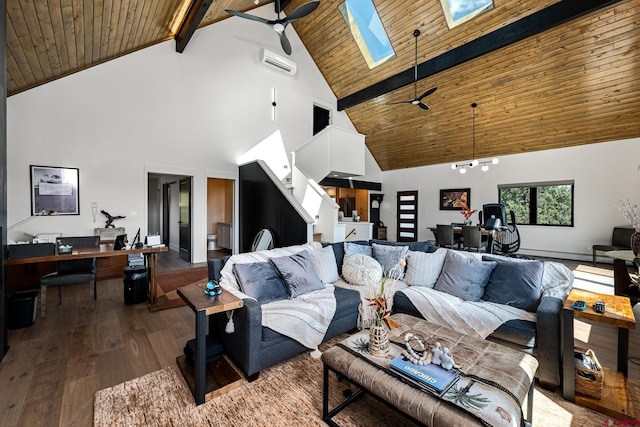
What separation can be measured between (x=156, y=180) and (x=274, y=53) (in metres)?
5.94

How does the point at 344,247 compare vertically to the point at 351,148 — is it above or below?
below

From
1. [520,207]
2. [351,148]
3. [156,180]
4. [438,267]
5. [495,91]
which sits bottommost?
[438,267]

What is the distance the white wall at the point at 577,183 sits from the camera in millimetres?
6254

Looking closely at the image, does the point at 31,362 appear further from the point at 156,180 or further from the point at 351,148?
the point at 156,180

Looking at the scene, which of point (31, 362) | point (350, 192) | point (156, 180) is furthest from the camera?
point (350, 192)

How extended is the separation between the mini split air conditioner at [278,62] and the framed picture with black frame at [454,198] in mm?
6092

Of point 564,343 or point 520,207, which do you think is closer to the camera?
point 564,343

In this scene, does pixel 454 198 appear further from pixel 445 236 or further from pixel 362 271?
pixel 362 271

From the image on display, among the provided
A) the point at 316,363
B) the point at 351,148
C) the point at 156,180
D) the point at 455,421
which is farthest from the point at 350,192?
the point at 455,421

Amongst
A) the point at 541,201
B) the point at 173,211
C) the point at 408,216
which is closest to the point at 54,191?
the point at 173,211

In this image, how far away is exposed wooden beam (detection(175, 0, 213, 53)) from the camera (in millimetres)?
4402

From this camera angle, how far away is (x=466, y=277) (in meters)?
2.77

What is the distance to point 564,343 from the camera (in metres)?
1.93

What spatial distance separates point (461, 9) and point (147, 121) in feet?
21.9
